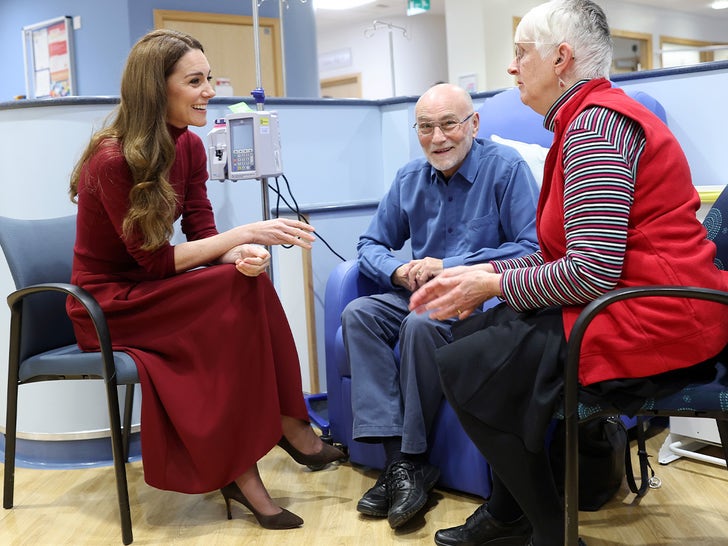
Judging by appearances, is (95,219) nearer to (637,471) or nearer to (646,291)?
(646,291)

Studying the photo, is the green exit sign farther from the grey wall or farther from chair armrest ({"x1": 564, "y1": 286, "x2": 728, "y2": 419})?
chair armrest ({"x1": 564, "y1": 286, "x2": 728, "y2": 419})

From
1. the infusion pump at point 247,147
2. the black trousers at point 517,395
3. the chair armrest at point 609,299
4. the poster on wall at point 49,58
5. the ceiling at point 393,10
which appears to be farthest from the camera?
the ceiling at point 393,10

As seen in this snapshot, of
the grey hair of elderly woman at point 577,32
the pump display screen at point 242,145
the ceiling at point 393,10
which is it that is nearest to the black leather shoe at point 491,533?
the grey hair of elderly woman at point 577,32

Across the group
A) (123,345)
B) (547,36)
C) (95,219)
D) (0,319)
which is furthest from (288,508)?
(547,36)

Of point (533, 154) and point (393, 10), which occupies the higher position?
point (393, 10)

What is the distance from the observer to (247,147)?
101 inches

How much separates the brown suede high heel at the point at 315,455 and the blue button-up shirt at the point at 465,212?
0.48 m

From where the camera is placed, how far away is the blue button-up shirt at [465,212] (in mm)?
2168

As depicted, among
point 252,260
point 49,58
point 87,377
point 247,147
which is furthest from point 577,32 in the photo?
point 49,58

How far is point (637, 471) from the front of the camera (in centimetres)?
225

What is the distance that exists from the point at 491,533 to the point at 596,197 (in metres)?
0.82

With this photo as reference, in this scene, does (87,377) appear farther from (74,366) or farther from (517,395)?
(517,395)

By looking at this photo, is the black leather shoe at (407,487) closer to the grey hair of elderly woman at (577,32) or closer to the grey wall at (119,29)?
the grey hair of elderly woman at (577,32)

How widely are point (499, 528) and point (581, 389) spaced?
0.51m
